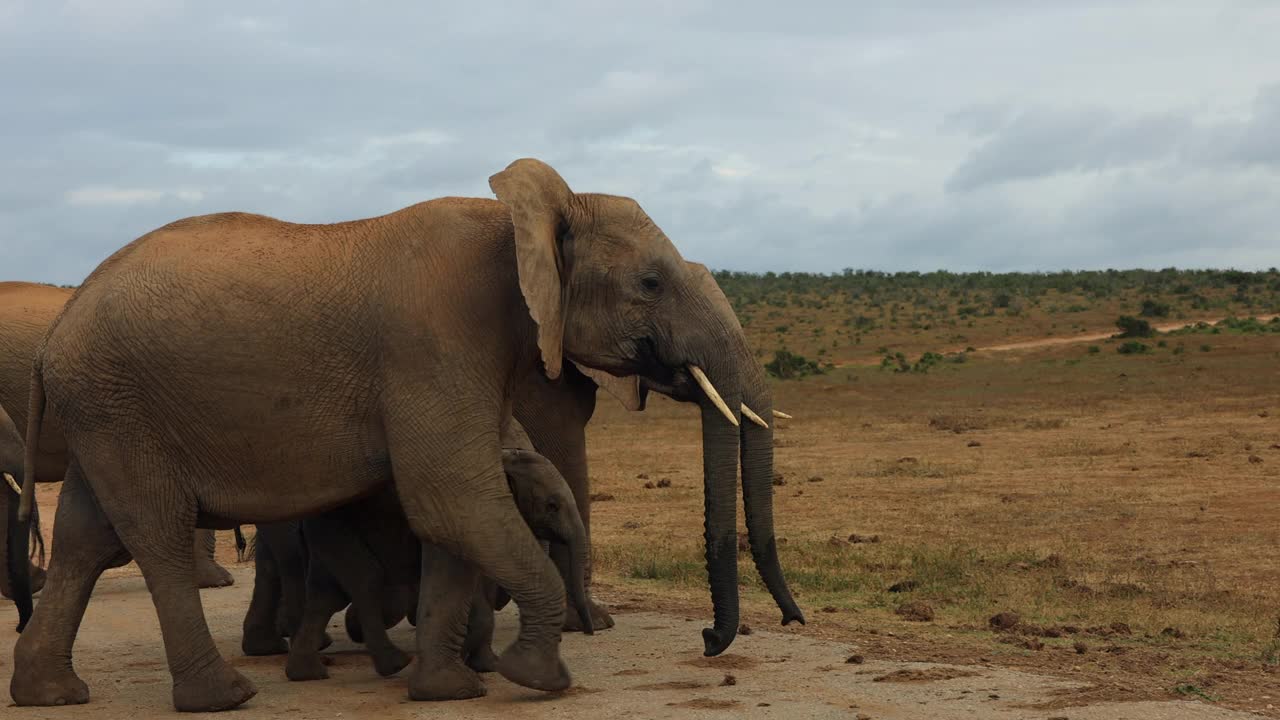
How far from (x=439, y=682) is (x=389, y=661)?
869 mm

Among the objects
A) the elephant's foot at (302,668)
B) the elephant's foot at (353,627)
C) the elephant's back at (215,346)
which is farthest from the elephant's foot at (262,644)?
the elephant's back at (215,346)

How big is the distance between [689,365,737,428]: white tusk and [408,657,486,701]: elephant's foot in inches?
70.8

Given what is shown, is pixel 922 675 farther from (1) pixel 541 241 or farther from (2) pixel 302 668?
(2) pixel 302 668

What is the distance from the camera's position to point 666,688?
7801 millimetres

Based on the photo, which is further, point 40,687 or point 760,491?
point 760,491

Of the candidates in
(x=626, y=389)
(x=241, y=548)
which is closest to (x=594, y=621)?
(x=626, y=389)

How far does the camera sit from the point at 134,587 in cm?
1274

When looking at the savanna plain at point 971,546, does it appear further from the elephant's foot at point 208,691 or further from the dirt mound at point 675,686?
the elephant's foot at point 208,691

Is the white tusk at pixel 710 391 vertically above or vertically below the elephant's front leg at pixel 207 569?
above

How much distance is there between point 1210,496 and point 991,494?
85.0 inches

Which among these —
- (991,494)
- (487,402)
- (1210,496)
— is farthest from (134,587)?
(1210,496)

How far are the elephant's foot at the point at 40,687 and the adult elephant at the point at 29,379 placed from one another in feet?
10.7

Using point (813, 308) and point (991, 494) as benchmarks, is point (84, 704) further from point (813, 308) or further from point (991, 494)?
point (813, 308)

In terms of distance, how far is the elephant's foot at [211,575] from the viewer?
486 inches
